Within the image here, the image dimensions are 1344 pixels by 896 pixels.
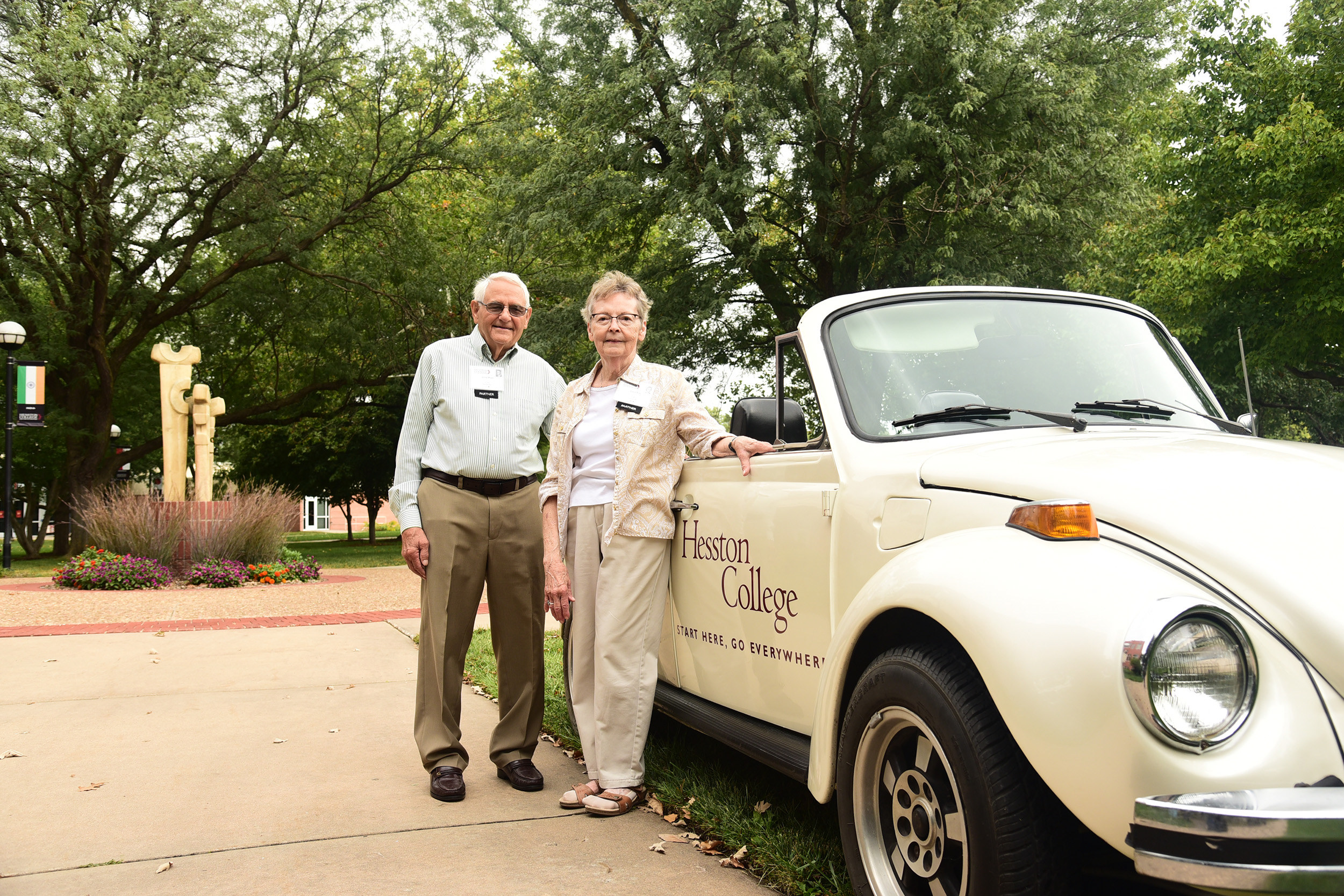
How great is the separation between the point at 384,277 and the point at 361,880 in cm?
2486

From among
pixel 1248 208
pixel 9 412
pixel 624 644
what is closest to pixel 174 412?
pixel 9 412

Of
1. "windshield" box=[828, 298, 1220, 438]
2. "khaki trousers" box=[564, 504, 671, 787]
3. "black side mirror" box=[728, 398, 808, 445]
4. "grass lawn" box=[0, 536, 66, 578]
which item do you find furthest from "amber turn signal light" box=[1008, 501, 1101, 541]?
"grass lawn" box=[0, 536, 66, 578]

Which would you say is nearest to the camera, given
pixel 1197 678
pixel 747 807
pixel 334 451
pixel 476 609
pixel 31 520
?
pixel 1197 678

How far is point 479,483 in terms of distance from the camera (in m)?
4.53

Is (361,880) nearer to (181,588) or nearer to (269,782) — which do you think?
(269,782)

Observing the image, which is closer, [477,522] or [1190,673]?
[1190,673]

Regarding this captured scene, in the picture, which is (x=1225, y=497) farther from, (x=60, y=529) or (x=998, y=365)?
(x=60, y=529)

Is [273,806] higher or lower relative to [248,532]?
lower

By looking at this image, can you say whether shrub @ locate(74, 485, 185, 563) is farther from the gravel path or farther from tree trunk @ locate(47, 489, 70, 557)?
tree trunk @ locate(47, 489, 70, 557)

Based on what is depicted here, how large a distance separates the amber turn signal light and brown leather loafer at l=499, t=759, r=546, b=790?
→ 2.87m

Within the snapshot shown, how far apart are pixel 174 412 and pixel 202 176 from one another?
7.44m

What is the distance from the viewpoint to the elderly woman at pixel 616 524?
4062mm

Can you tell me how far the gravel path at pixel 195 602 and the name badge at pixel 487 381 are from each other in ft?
25.3

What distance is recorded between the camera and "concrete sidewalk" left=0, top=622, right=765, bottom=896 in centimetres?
338
